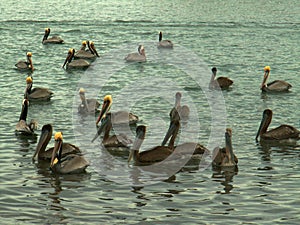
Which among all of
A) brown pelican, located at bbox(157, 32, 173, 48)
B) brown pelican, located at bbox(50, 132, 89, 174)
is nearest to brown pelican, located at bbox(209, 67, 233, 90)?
brown pelican, located at bbox(157, 32, 173, 48)

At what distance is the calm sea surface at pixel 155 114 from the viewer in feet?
37.5

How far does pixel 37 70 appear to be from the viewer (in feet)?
85.6

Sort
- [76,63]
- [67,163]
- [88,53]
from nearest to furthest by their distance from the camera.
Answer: [67,163] < [76,63] < [88,53]

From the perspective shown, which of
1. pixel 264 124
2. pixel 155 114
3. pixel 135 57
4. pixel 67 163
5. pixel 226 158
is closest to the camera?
pixel 67 163

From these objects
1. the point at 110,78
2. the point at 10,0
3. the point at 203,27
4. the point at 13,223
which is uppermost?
the point at 10,0

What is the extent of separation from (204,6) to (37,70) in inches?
1235

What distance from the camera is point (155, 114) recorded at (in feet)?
61.5

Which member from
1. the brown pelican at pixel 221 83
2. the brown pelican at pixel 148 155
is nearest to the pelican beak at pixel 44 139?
the brown pelican at pixel 148 155

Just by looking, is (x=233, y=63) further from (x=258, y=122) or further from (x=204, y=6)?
(x=204, y=6)

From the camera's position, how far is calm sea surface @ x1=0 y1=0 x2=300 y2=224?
11422 millimetres

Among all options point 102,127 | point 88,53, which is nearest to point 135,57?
point 88,53

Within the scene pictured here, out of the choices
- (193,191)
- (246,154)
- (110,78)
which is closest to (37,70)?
(110,78)

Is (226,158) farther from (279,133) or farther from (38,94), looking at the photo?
(38,94)

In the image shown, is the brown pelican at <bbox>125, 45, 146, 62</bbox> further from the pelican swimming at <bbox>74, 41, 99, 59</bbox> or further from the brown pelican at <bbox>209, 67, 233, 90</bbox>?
the brown pelican at <bbox>209, 67, 233, 90</bbox>
